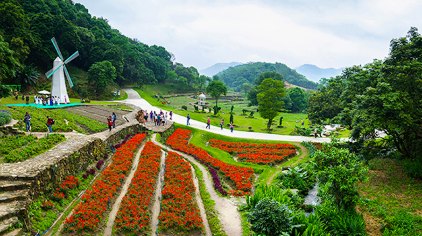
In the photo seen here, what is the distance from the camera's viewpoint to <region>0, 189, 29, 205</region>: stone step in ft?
42.1

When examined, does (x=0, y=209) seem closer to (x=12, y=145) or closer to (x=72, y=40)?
(x=12, y=145)

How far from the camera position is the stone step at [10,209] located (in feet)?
38.9

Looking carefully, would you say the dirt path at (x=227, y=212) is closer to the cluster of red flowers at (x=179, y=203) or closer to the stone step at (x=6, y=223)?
the cluster of red flowers at (x=179, y=203)

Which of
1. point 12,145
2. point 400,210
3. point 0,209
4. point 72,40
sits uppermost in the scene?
point 72,40

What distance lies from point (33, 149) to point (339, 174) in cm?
1759

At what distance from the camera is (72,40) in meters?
63.4

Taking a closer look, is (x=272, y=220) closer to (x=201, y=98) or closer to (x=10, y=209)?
(x=10, y=209)

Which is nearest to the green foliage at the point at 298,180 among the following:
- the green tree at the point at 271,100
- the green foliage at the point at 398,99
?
the green foliage at the point at 398,99

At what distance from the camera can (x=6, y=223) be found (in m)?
11.7

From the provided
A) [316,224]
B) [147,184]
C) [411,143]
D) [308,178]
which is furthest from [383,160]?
[147,184]

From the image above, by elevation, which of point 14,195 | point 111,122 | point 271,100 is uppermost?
point 271,100

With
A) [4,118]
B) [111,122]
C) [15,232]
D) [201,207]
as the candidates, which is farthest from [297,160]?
[4,118]

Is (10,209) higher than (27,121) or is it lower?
lower

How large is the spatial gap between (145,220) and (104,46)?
216 feet
